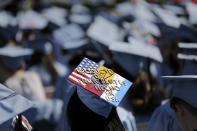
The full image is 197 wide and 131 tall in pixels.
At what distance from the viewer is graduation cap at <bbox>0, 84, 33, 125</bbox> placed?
167cm

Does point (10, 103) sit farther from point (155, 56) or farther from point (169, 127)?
point (155, 56)

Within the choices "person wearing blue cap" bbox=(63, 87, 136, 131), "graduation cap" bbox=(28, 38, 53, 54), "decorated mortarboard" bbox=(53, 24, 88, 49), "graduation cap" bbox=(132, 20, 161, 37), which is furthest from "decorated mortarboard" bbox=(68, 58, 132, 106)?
"decorated mortarboard" bbox=(53, 24, 88, 49)

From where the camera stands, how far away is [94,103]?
189 cm

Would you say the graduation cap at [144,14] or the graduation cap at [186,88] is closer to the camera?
the graduation cap at [186,88]

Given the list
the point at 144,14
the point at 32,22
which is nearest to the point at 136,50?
the point at 144,14

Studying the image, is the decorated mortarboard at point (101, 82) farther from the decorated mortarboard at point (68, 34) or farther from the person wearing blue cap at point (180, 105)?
the decorated mortarboard at point (68, 34)

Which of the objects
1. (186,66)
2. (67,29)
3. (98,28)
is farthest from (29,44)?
(186,66)

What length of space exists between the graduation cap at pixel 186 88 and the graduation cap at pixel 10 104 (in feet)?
3.02

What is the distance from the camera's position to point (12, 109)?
5.58 feet

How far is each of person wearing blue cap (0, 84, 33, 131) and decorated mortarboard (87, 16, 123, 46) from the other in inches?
87.9

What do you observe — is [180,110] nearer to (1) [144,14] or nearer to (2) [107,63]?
(2) [107,63]

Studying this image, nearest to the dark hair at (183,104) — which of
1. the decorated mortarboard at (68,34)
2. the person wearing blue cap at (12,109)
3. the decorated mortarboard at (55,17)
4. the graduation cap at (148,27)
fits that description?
the person wearing blue cap at (12,109)

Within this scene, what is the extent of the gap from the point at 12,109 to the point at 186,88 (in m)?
1.16

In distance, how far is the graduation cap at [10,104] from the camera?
1667 mm
